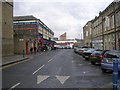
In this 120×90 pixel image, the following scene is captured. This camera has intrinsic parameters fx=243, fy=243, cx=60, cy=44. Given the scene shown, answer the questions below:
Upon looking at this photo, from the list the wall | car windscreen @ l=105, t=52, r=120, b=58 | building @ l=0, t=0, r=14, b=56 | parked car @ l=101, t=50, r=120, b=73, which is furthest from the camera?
the wall

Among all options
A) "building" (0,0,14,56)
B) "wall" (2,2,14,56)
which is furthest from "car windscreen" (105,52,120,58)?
"wall" (2,2,14,56)

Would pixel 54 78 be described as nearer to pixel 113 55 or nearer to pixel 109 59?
pixel 109 59

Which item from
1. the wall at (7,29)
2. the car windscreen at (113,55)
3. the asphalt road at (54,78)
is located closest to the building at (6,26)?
the wall at (7,29)

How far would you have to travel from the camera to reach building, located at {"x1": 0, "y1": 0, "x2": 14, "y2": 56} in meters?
35.0

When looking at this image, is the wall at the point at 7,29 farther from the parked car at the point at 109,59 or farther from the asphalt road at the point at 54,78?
the parked car at the point at 109,59

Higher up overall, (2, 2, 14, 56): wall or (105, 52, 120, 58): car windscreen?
(2, 2, 14, 56): wall

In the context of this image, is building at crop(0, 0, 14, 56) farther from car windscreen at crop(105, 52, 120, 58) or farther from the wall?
car windscreen at crop(105, 52, 120, 58)

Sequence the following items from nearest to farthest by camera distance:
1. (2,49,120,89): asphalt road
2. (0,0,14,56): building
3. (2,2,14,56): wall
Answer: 1. (2,49,120,89): asphalt road
2. (0,0,14,56): building
3. (2,2,14,56): wall

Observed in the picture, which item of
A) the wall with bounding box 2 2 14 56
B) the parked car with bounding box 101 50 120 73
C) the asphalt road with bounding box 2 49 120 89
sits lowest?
the asphalt road with bounding box 2 49 120 89

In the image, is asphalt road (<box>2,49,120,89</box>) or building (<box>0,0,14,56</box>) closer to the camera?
asphalt road (<box>2,49,120,89</box>)

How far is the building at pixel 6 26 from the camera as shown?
3502 cm

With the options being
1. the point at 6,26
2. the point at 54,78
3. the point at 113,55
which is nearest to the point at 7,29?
the point at 6,26

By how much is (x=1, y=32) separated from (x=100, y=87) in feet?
86.2

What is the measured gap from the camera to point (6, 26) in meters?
37.0
